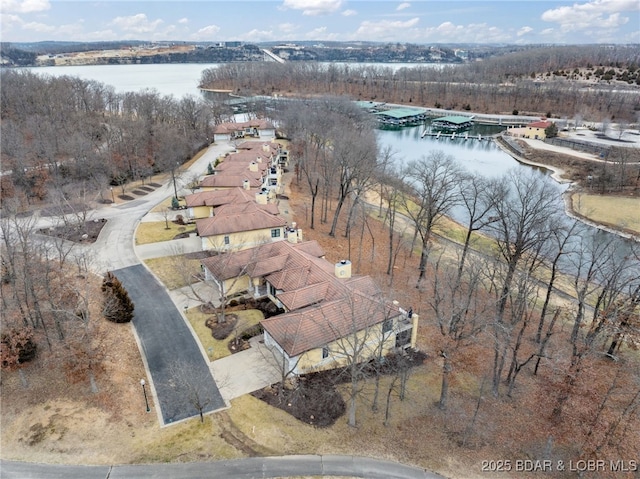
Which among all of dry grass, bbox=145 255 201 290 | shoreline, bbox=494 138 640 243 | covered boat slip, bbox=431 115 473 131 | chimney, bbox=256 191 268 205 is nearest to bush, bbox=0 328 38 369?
dry grass, bbox=145 255 201 290

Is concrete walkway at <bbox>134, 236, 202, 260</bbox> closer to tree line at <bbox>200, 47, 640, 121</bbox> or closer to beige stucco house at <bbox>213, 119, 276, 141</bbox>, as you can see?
beige stucco house at <bbox>213, 119, 276, 141</bbox>

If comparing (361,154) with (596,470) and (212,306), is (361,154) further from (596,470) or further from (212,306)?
(596,470)

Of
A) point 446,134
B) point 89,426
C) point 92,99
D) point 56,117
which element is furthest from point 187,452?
point 446,134

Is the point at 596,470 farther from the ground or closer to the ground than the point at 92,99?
closer to the ground

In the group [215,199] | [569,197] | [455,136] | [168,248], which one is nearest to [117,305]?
[168,248]

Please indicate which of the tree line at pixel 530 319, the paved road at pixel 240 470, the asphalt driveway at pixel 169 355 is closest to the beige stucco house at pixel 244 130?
the tree line at pixel 530 319

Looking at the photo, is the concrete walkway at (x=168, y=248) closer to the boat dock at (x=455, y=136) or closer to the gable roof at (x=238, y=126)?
the gable roof at (x=238, y=126)
